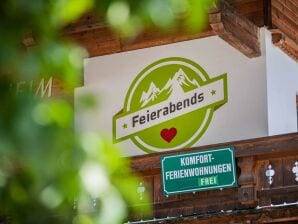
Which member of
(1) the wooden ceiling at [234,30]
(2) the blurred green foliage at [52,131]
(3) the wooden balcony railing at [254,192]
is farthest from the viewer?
(1) the wooden ceiling at [234,30]

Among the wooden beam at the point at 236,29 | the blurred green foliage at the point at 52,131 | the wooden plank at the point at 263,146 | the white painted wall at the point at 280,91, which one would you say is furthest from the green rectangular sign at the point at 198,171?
the blurred green foliage at the point at 52,131

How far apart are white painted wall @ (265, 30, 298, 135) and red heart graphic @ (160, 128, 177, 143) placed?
1.26m

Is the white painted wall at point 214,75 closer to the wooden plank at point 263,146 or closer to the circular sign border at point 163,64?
the circular sign border at point 163,64

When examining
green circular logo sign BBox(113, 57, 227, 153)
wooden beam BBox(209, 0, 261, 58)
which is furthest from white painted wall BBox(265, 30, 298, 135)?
green circular logo sign BBox(113, 57, 227, 153)

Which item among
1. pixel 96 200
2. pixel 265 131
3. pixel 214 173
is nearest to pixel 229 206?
pixel 214 173

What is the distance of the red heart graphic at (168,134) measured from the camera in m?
13.4

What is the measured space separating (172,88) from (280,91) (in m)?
1.37

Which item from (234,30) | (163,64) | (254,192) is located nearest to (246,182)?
(254,192)

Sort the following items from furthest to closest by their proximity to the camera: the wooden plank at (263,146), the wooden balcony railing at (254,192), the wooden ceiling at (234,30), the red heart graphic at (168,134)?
1. the red heart graphic at (168,134)
2. the wooden ceiling at (234,30)
3. the wooden plank at (263,146)
4. the wooden balcony railing at (254,192)

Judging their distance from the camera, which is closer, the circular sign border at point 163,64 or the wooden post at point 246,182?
the wooden post at point 246,182

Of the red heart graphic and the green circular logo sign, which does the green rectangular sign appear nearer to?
the green circular logo sign

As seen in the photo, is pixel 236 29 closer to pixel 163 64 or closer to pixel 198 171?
pixel 163 64

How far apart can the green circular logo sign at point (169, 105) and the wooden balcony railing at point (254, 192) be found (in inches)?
44.9

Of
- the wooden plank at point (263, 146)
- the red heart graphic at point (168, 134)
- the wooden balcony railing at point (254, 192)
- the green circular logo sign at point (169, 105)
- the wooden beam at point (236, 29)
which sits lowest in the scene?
the wooden balcony railing at point (254, 192)
